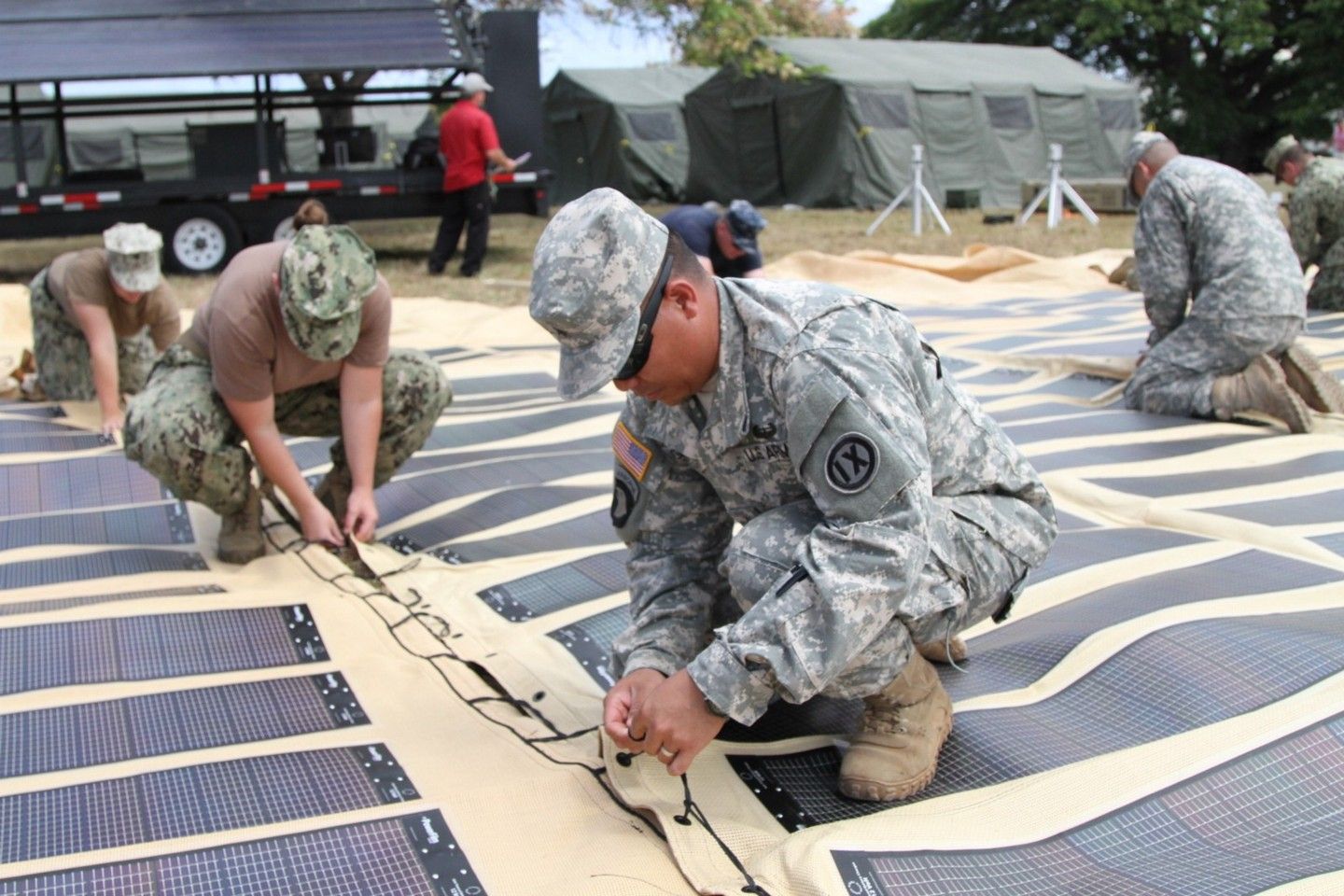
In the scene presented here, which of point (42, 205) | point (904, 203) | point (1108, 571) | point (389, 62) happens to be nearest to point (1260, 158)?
point (904, 203)

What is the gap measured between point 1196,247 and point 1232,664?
2535mm

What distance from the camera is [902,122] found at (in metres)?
14.8

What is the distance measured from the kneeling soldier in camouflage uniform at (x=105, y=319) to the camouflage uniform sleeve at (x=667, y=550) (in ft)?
8.69

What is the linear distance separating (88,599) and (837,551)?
1.77 meters

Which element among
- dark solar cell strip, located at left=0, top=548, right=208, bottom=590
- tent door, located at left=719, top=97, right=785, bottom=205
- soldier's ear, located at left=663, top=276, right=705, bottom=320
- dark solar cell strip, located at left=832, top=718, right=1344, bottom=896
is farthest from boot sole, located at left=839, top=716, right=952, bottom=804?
tent door, located at left=719, top=97, right=785, bottom=205

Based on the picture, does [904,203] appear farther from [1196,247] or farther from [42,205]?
[1196,247]

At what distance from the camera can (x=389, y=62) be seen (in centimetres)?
882

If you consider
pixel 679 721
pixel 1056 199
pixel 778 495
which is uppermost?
pixel 778 495

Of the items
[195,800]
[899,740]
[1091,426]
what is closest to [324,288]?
[195,800]

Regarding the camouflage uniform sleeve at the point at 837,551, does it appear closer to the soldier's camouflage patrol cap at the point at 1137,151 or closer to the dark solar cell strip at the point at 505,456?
the dark solar cell strip at the point at 505,456

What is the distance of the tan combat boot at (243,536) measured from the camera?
2.99 meters

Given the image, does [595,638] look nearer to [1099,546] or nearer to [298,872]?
[298,872]

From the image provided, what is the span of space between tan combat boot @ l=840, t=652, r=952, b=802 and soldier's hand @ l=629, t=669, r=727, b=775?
246 mm

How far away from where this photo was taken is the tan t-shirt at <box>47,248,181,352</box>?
14.0 feet
